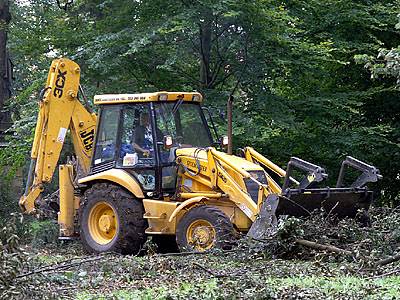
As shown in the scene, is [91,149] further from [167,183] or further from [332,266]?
[332,266]

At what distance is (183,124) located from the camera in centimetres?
1183

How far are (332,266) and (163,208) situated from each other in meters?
3.60

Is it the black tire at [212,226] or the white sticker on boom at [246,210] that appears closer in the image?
the black tire at [212,226]

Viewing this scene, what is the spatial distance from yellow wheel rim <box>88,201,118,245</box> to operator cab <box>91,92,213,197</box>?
0.63m

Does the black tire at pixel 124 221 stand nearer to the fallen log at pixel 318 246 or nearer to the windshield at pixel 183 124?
the windshield at pixel 183 124

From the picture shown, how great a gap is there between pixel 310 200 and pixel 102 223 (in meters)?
3.54

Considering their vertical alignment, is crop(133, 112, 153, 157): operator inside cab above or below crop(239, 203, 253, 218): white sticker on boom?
above

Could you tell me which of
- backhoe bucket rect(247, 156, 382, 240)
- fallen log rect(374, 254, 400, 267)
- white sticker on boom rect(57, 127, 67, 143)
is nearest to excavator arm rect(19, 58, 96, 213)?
white sticker on boom rect(57, 127, 67, 143)

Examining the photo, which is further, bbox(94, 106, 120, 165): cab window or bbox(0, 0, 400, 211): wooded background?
bbox(0, 0, 400, 211): wooded background

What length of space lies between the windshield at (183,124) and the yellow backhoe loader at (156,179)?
0.02m

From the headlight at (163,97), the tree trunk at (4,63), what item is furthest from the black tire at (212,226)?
the tree trunk at (4,63)

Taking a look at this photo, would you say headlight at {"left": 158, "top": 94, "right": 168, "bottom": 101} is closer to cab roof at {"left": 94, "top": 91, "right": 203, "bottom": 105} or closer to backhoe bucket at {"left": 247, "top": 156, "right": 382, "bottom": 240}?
cab roof at {"left": 94, "top": 91, "right": 203, "bottom": 105}

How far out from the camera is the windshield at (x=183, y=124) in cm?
1155

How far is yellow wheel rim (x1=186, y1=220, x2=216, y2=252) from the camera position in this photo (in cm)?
1031
